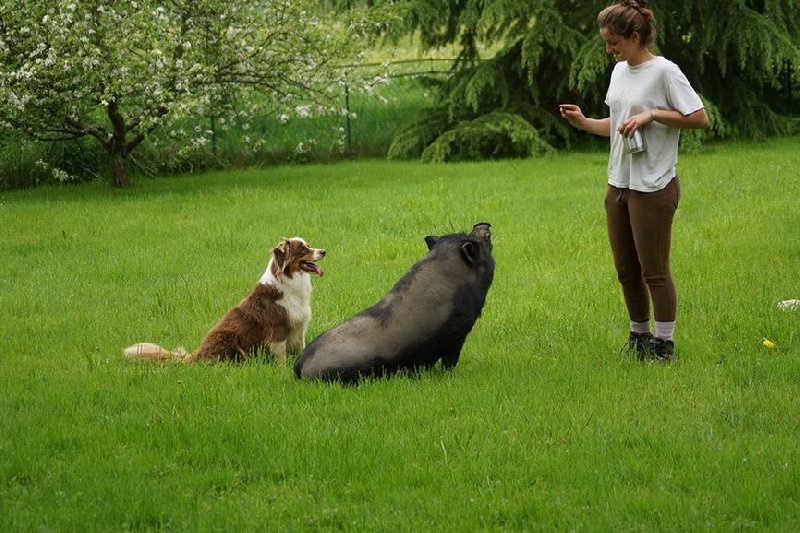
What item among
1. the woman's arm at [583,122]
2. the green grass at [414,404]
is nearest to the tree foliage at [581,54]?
the green grass at [414,404]

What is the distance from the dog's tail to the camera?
864cm

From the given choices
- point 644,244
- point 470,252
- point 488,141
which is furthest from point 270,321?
point 488,141

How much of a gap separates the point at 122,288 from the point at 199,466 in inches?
227

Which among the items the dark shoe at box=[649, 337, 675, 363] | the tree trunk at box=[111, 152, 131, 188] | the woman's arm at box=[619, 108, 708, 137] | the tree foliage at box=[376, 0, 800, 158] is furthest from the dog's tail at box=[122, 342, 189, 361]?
the tree foliage at box=[376, 0, 800, 158]

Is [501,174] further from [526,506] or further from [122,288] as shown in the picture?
[526,506]

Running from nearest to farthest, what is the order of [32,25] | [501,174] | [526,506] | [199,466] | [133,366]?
1. [526,506]
2. [199,466]
3. [133,366]
4. [32,25]
5. [501,174]

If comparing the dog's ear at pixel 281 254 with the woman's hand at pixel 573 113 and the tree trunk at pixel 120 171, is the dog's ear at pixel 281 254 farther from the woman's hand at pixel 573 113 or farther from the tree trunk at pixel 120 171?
the tree trunk at pixel 120 171

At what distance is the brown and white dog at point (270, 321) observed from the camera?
8.66 metres

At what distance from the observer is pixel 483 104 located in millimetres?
23391

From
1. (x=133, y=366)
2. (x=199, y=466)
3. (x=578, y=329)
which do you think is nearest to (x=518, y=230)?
(x=578, y=329)

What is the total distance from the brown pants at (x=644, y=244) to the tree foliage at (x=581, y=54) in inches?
520

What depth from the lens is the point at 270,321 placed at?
344 inches

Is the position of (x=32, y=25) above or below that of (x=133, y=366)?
above

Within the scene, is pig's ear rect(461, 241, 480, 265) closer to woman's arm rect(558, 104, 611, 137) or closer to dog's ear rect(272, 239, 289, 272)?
woman's arm rect(558, 104, 611, 137)
